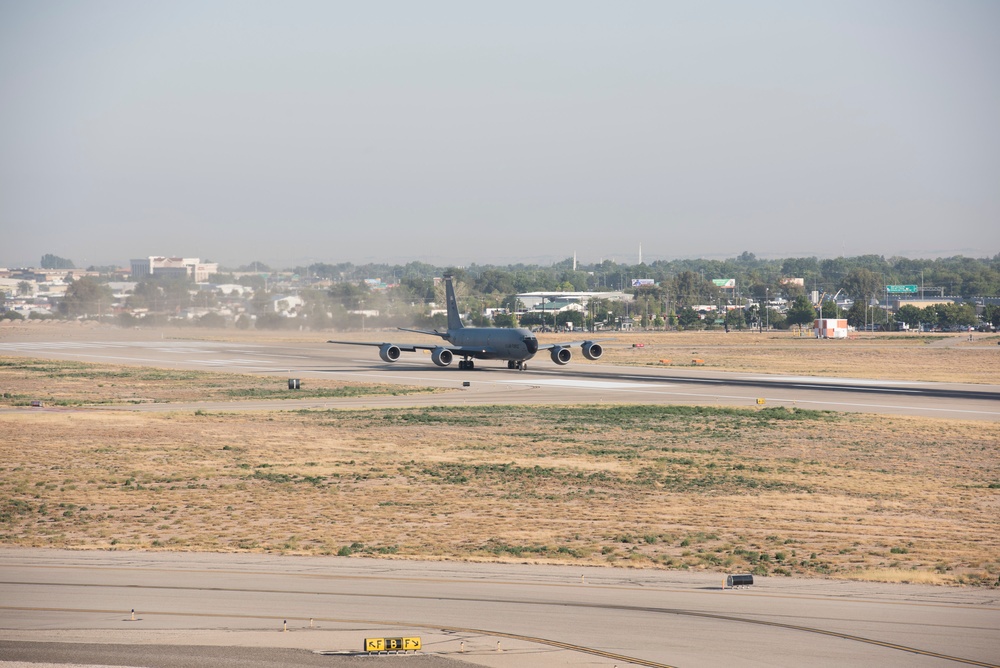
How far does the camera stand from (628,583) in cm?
2473

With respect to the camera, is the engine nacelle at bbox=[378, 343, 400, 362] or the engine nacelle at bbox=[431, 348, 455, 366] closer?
the engine nacelle at bbox=[431, 348, 455, 366]

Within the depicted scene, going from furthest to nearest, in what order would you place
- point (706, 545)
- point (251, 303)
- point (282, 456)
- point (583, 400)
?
1. point (251, 303)
2. point (583, 400)
3. point (282, 456)
4. point (706, 545)

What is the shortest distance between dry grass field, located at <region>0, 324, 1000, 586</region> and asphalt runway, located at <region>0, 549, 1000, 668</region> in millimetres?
2303

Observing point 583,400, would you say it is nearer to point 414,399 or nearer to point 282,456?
point 414,399

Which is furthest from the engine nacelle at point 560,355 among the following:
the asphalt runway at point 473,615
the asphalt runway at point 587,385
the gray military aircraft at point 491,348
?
the asphalt runway at point 473,615

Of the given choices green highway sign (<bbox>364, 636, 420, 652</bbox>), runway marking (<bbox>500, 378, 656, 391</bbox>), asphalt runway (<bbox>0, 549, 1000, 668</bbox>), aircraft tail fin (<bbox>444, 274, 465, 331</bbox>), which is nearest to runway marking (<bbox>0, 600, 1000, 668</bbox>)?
asphalt runway (<bbox>0, 549, 1000, 668</bbox>)

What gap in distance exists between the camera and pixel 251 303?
653 ft

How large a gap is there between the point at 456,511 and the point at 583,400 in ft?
117

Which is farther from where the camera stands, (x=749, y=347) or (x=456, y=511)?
(x=749, y=347)

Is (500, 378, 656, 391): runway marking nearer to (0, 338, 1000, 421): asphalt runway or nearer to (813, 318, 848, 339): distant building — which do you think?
(0, 338, 1000, 421): asphalt runway

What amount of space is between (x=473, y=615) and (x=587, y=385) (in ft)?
191

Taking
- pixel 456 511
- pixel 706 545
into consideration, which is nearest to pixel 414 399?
pixel 456 511

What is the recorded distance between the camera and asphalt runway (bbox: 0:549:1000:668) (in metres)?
19.4

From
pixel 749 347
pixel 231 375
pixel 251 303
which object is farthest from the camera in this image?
pixel 251 303
